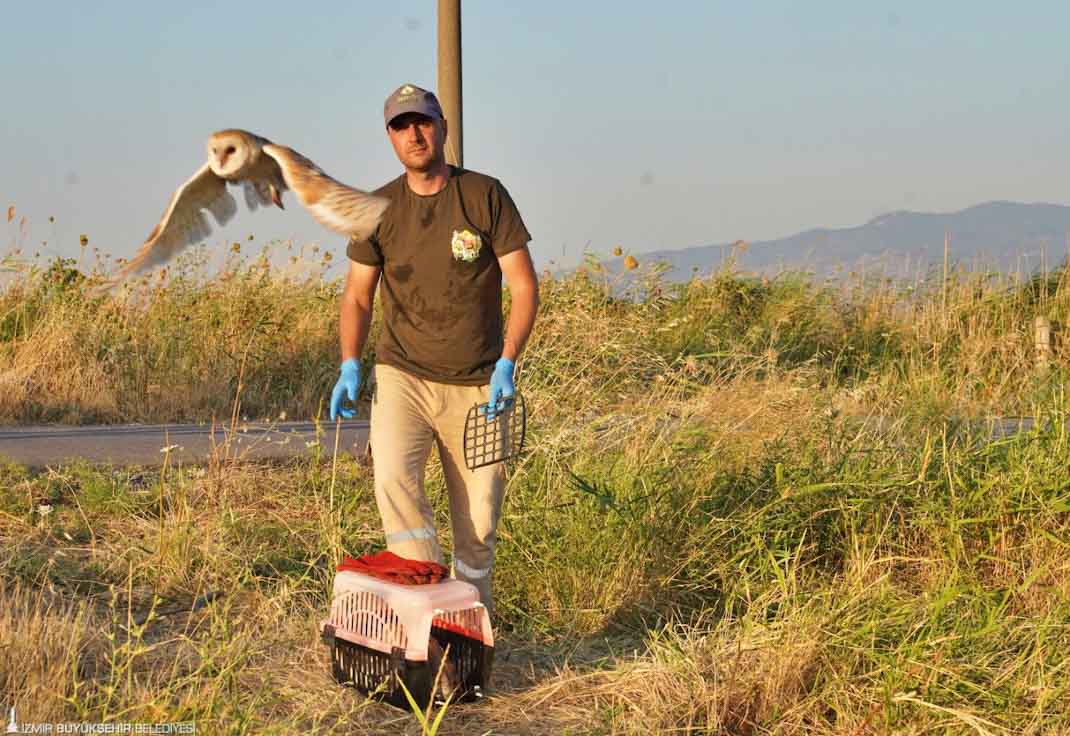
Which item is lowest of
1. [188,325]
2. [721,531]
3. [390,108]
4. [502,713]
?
[502,713]

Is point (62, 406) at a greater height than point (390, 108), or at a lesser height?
lesser

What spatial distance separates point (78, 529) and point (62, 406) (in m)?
4.40

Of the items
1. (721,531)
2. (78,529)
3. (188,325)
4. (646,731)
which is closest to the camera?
(646,731)

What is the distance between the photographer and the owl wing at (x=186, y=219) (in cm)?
476

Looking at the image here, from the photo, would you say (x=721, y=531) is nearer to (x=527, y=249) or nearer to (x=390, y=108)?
(x=527, y=249)

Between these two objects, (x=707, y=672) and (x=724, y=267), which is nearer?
(x=707, y=672)

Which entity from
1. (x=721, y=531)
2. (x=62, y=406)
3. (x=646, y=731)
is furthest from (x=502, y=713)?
(x=62, y=406)

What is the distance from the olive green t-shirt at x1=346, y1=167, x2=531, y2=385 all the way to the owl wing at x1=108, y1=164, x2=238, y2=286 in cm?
54

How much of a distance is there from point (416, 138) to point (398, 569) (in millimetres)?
1401

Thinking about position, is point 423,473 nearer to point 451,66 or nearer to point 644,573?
point 644,573

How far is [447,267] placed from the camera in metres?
4.50

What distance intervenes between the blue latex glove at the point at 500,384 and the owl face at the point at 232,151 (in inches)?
43.9

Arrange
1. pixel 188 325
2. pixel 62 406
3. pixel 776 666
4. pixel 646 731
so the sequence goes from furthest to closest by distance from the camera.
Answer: pixel 188 325
pixel 62 406
pixel 776 666
pixel 646 731

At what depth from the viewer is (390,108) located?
4453 mm
